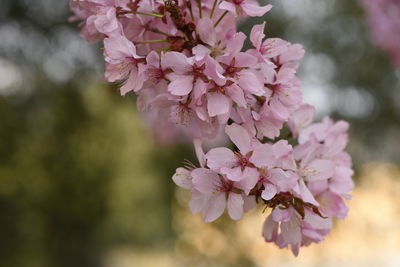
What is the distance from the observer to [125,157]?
6285mm

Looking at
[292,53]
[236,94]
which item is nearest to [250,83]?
[236,94]

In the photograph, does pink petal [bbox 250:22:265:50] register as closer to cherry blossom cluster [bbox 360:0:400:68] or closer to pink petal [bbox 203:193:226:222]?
pink petal [bbox 203:193:226:222]

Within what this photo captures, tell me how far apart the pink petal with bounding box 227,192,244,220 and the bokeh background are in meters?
0.81

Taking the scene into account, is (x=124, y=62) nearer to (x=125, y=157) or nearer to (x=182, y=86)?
(x=182, y=86)

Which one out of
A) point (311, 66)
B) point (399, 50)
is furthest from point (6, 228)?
point (399, 50)

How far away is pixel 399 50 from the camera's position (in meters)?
2.21

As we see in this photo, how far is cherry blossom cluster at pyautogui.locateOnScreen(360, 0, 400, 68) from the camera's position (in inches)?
83.2

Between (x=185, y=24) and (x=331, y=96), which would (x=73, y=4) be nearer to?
(x=185, y=24)

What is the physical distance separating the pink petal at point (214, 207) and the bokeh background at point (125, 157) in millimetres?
788

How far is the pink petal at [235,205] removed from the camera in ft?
2.28

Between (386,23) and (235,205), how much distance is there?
1.73 metres

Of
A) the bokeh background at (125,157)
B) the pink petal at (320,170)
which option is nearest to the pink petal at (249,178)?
the pink petal at (320,170)

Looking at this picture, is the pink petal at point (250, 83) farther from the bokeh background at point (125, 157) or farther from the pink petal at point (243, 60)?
the bokeh background at point (125, 157)

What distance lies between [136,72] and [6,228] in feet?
14.2
